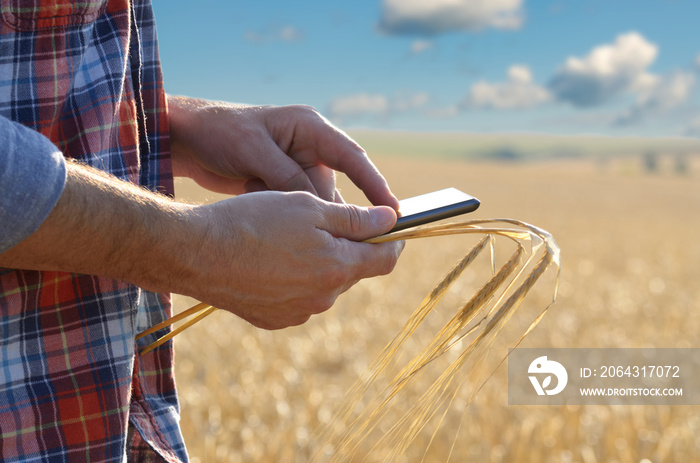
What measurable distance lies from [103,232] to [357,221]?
43cm

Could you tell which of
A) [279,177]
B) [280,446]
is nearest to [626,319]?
[280,446]

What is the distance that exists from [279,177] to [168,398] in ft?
1.67

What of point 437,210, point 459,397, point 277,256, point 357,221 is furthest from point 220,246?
point 459,397

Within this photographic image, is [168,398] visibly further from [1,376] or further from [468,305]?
[468,305]

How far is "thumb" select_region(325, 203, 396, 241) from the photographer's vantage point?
1146mm

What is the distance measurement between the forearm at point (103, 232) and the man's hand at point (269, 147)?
0.45 metres

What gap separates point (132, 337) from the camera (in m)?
1.16

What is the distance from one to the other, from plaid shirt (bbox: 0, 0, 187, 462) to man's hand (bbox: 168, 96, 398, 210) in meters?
0.26

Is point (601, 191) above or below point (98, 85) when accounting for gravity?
below

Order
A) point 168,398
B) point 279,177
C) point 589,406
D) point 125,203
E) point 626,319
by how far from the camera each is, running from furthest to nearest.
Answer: point 626,319 < point 589,406 < point 279,177 < point 168,398 < point 125,203

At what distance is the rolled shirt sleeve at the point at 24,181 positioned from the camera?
854 mm

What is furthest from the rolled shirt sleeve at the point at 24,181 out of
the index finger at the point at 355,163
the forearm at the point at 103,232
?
the index finger at the point at 355,163

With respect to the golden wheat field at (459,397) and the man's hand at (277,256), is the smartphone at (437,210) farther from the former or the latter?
the golden wheat field at (459,397)

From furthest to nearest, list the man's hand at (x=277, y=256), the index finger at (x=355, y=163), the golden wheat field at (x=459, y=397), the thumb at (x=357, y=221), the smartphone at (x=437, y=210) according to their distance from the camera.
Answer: the golden wheat field at (x=459, y=397), the index finger at (x=355, y=163), the smartphone at (x=437, y=210), the thumb at (x=357, y=221), the man's hand at (x=277, y=256)
